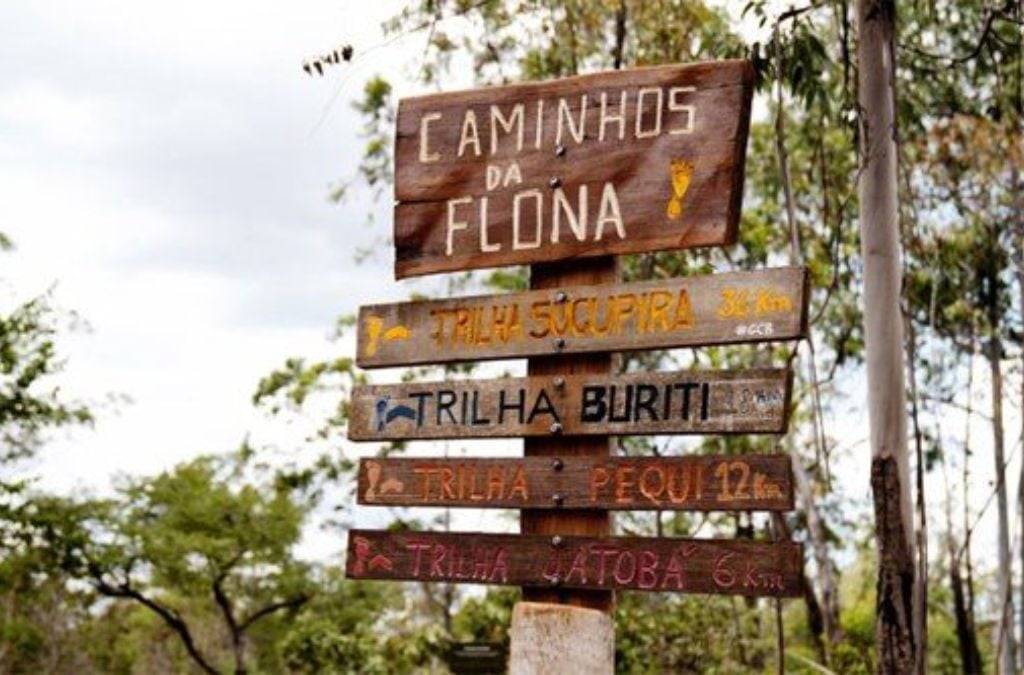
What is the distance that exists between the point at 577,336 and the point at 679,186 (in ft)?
1.69

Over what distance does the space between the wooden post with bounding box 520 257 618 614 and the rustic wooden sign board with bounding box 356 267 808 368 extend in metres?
0.06

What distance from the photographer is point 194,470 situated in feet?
74.0

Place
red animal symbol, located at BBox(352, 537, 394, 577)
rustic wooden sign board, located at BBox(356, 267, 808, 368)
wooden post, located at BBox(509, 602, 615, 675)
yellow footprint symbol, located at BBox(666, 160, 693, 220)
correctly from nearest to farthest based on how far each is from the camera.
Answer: rustic wooden sign board, located at BBox(356, 267, 808, 368) → wooden post, located at BBox(509, 602, 615, 675) → yellow footprint symbol, located at BBox(666, 160, 693, 220) → red animal symbol, located at BBox(352, 537, 394, 577)

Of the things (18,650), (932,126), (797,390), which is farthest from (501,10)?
(18,650)

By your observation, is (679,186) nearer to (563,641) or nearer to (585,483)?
(585,483)

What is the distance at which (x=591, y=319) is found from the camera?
391 cm

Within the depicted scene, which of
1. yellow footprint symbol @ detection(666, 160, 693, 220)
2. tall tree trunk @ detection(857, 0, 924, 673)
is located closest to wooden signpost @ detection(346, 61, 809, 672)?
yellow footprint symbol @ detection(666, 160, 693, 220)

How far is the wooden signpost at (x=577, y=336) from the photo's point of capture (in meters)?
3.63

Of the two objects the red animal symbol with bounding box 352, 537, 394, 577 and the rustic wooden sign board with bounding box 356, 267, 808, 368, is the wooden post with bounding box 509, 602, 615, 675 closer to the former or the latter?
the red animal symbol with bounding box 352, 537, 394, 577

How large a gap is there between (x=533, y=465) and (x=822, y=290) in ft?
44.1

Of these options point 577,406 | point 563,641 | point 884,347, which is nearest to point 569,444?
point 577,406

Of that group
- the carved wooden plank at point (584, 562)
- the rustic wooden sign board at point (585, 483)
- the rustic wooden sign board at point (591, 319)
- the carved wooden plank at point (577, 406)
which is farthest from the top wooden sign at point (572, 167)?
the carved wooden plank at point (584, 562)

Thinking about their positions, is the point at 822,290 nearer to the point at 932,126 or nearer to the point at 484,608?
the point at 932,126

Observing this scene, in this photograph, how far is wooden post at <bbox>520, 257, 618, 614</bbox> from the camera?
12.6 feet
